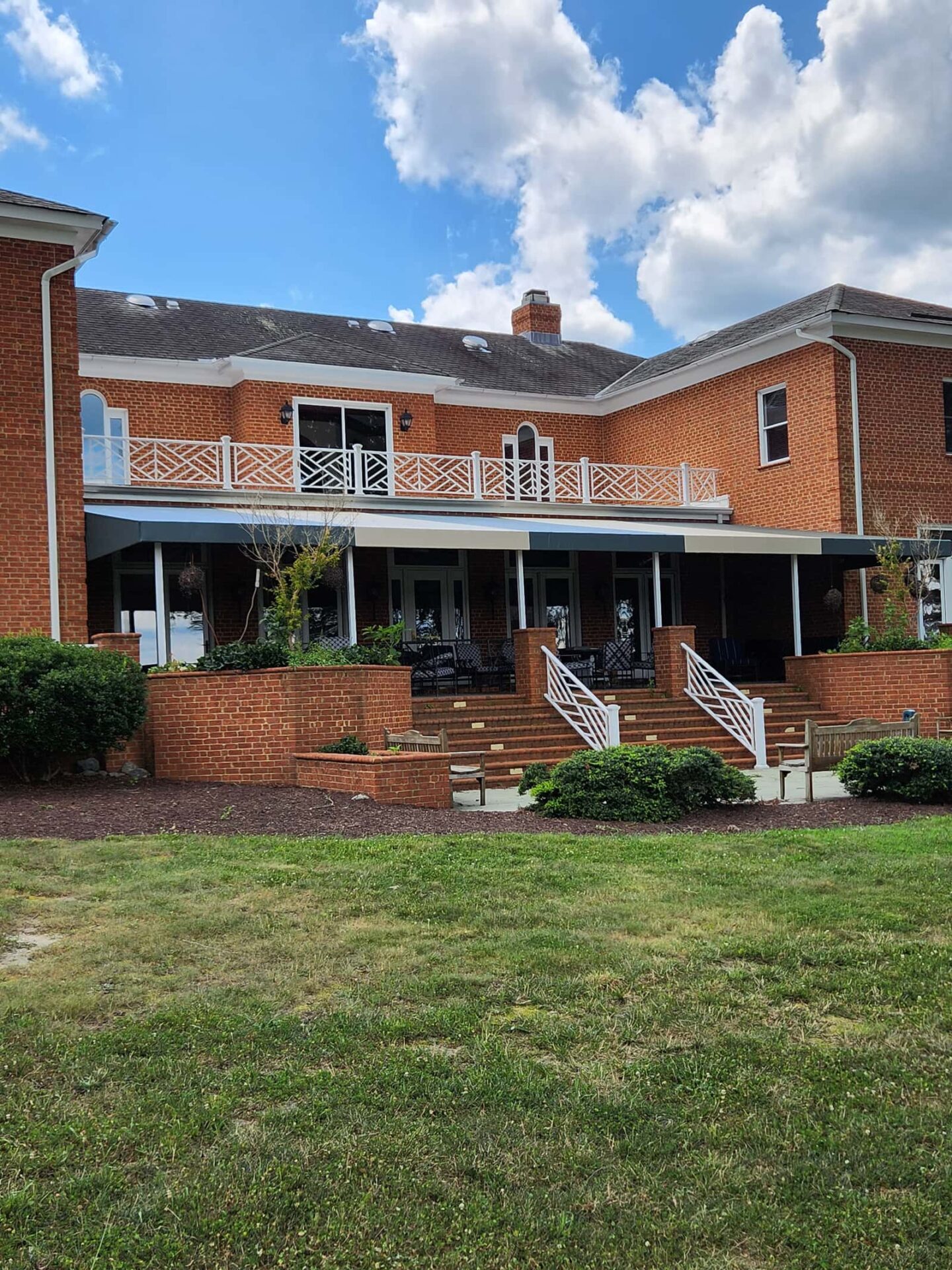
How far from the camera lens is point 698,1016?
4902 mm

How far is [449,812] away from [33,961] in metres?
5.63

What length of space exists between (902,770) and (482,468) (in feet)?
41.6

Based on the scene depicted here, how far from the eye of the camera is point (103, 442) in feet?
67.7


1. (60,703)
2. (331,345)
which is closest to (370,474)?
(331,345)

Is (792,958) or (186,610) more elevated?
(186,610)

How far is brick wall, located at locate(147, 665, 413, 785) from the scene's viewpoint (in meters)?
13.0

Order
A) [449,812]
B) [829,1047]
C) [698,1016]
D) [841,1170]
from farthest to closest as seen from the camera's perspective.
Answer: [449,812]
[698,1016]
[829,1047]
[841,1170]

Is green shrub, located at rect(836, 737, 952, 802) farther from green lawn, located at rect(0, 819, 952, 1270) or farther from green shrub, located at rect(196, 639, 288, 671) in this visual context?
green shrub, located at rect(196, 639, 288, 671)

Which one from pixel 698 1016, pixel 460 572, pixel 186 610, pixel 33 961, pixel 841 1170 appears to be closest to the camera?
pixel 841 1170

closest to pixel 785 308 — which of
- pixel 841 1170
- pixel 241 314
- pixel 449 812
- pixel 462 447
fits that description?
pixel 462 447

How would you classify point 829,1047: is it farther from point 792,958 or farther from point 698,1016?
point 792,958

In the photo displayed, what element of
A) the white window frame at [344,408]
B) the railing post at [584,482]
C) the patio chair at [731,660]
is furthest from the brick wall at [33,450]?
the patio chair at [731,660]

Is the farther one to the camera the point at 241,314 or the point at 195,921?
the point at 241,314

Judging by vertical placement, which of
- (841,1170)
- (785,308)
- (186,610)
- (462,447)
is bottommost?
(841,1170)
